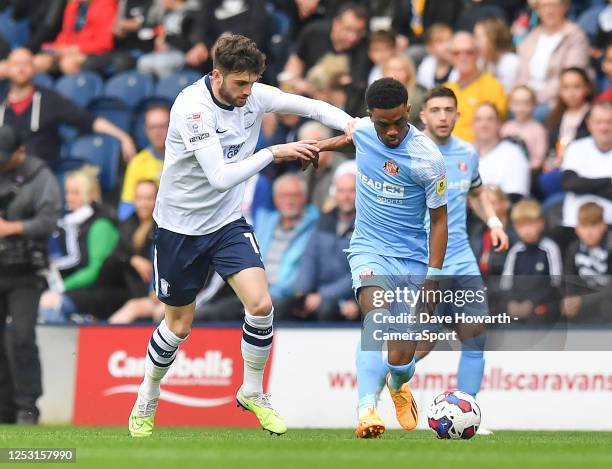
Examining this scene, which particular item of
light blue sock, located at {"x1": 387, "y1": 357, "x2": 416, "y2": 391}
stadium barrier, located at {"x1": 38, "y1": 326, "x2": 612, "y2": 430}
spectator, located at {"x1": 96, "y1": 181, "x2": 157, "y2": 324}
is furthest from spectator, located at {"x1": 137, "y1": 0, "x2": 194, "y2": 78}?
light blue sock, located at {"x1": 387, "y1": 357, "x2": 416, "y2": 391}

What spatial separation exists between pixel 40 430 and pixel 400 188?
439cm

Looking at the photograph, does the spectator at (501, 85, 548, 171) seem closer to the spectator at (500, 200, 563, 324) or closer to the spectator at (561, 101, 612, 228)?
the spectator at (561, 101, 612, 228)

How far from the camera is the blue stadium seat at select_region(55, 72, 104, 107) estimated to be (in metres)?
18.2

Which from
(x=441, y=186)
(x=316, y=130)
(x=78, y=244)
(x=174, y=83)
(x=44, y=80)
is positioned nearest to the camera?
(x=441, y=186)

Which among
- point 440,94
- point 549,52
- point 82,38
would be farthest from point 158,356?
point 82,38

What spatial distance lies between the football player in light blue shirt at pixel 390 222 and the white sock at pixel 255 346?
0.70 metres

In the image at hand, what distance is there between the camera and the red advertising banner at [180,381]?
1408 cm

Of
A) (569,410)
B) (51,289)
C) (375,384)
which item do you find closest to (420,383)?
(569,410)

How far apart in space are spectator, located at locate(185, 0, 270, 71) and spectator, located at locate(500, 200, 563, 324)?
4.92m

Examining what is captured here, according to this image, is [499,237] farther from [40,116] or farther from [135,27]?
[135,27]

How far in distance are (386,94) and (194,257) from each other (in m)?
1.96

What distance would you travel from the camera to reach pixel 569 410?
42.9 feet

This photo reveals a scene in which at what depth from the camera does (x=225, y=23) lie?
17.8m

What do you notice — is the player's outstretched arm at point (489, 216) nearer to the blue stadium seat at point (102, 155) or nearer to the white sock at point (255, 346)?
the white sock at point (255, 346)
